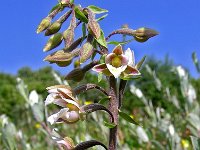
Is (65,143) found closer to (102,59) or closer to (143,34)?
(102,59)

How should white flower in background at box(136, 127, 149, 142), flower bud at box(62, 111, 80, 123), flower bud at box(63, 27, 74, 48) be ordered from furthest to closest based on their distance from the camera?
white flower in background at box(136, 127, 149, 142) < flower bud at box(63, 27, 74, 48) < flower bud at box(62, 111, 80, 123)

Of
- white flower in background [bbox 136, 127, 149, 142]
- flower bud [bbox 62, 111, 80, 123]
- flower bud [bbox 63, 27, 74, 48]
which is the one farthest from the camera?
white flower in background [bbox 136, 127, 149, 142]

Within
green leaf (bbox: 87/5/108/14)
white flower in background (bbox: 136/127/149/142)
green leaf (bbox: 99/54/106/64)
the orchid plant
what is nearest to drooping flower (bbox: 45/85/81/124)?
the orchid plant

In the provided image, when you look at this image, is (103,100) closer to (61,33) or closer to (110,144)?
(110,144)

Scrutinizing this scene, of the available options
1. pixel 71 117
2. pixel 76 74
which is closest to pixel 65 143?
pixel 71 117

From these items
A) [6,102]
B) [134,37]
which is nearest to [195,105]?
[134,37]

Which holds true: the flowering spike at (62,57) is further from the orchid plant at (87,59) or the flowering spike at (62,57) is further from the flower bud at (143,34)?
the flower bud at (143,34)

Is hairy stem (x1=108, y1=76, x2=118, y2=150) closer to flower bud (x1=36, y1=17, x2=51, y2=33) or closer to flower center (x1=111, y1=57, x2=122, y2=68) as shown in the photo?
flower center (x1=111, y1=57, x2=122, y2=68)

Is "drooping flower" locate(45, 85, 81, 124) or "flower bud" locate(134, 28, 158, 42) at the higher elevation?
"flower bud" locate(134, 28, 158, 42)
